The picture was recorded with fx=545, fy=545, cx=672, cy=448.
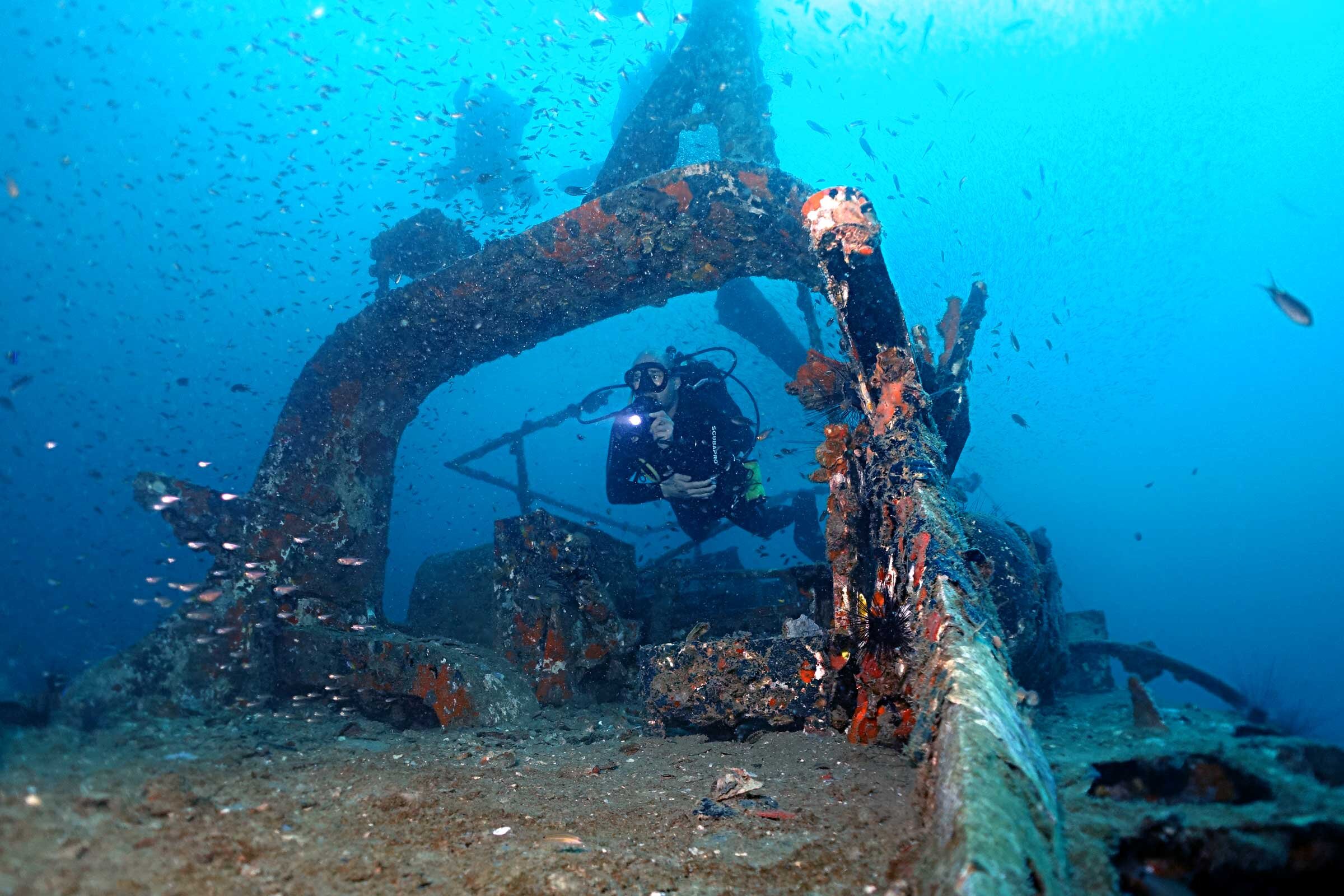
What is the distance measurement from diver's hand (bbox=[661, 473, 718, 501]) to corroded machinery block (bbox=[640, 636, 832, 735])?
2.78 metres

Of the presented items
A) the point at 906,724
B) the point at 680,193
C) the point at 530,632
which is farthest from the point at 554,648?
the point at 680,193

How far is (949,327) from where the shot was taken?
562cm

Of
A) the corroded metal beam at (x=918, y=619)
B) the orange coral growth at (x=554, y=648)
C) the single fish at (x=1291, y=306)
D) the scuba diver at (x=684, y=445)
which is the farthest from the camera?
the scuba diver at (x=684, y=445)

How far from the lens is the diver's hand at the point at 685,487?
616 centimetres

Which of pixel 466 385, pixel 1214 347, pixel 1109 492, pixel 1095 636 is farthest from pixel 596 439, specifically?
pixel 1214 347

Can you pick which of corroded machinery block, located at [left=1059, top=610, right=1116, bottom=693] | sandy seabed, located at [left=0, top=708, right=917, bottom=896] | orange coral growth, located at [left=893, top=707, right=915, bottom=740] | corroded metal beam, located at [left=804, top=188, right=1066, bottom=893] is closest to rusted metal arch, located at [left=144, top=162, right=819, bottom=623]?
corroded metal beam, located at [left=804, top=188, right=1066, bottom=893]

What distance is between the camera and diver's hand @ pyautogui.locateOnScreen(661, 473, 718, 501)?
6164 millimetres

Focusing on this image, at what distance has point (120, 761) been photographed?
2.08 metres

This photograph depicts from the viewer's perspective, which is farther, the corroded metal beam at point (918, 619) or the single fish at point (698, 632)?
the single fish at point (698, 632)

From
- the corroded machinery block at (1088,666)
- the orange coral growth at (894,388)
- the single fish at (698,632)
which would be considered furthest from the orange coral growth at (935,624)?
the corroded machinery block at (1088,666)

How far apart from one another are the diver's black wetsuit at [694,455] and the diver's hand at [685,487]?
0.08 meters

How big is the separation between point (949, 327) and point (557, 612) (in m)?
4.76

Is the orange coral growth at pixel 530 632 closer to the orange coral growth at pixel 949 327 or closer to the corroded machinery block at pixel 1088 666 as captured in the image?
the orange coral growth at pixel 949 327

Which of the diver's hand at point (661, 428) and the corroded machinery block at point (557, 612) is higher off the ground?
the diver's hand at point (661, 428)
